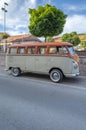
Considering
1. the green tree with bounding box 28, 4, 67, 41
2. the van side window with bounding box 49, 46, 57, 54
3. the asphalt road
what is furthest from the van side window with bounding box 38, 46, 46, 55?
the green tree with bounding box 28, 4, 67, 41

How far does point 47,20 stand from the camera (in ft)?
50.3

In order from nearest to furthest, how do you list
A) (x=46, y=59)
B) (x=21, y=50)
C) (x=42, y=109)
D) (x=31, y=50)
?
(x=42, y=109) → (x=46, y=59) → (x=31, y=50) → (x=21, y=50)

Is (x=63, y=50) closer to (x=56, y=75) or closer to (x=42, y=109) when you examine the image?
(x=56, y=75)

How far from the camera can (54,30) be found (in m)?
16.0

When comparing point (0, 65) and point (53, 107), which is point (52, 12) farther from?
point (53, 107)

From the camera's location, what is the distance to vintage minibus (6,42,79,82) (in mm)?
7762

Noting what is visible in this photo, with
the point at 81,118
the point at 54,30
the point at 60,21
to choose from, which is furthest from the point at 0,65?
the point at 81,118

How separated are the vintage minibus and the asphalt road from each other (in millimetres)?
1683

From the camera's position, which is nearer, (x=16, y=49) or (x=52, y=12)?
(x=16, y=49)

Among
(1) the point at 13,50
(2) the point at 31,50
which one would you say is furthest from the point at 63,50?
(1) the point at 13,50

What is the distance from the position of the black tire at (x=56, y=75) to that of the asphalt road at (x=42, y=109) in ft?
5.07

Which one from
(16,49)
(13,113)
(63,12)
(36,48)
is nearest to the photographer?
(13,113)

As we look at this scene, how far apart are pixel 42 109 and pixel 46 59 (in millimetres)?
4178

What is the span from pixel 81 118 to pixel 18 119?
5.31 ft
